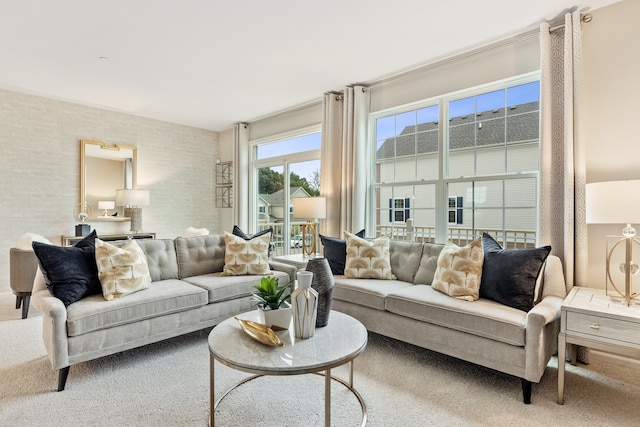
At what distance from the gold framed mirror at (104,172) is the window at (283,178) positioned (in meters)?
1.95

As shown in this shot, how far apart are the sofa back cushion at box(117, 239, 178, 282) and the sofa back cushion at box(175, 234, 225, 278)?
6cm

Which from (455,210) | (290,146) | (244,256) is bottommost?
(244,256)

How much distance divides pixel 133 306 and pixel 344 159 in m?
2.77

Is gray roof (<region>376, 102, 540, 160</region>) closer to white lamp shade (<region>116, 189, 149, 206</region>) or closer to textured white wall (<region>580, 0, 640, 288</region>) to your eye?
textured white wall (<region>580, 0, 640, 288</region>)

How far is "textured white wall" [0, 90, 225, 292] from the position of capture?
4.35 meters

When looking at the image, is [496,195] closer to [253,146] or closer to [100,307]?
[100,307]

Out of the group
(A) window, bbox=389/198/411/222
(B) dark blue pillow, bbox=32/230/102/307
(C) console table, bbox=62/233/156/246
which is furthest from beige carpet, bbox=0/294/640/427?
(C) console table, bbox=62/233/156/246

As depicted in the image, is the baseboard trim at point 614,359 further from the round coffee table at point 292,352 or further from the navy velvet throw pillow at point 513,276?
the round coffee table at point 292,352

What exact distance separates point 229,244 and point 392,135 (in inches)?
89.2

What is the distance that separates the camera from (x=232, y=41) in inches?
123

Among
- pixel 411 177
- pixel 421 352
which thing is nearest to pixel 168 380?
pixel 421 352

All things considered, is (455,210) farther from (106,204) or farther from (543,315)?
(106,204)

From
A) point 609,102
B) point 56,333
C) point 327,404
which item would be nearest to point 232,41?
point 56,333

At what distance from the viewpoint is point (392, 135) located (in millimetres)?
4141
